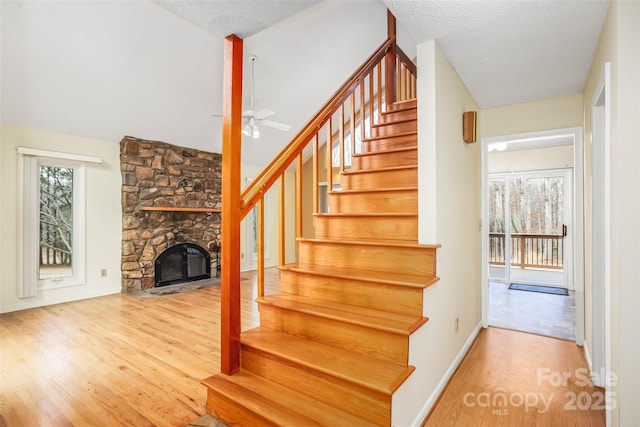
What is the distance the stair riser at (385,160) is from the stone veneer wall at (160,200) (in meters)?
3.58

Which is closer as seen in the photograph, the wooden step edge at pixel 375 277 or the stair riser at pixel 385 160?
the wooden step edge at pixel 375 277

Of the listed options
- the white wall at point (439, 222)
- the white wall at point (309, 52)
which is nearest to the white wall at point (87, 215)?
the white wall at point (309, 52)

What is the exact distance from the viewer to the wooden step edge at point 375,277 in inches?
71.7

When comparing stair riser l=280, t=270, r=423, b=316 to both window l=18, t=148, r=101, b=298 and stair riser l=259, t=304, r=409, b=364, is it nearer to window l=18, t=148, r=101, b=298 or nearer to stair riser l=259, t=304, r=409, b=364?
stair riser l=259, t=304, r=409, b=364

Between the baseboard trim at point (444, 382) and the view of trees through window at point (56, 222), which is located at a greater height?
the view of trees through window at point (56, 222)

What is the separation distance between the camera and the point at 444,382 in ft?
7.09

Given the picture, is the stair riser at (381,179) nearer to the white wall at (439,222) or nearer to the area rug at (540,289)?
the white wall at (439,222)

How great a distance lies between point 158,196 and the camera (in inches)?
205

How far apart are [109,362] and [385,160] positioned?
2.96 metres

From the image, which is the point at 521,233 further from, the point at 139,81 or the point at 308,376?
the point at 139,81

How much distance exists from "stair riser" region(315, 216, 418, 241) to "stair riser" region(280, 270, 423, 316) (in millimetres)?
539

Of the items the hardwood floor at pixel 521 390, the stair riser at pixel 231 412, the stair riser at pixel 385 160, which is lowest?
the hardwood floor at pixel 521 390

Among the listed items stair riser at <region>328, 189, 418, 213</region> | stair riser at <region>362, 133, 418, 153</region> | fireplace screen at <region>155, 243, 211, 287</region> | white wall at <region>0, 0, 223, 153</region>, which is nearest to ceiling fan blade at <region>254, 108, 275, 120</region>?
white wall at <region>0, 0, 223, 153</region>

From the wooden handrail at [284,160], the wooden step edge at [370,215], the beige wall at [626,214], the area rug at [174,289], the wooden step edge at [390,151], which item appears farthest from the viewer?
the area rug at [174,289]
